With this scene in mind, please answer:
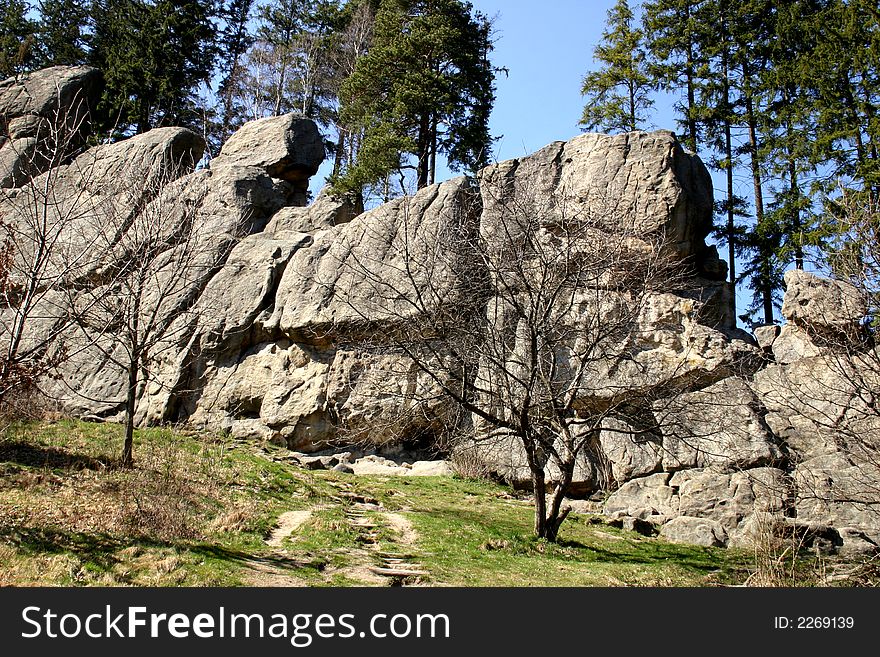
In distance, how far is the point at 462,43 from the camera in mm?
30938

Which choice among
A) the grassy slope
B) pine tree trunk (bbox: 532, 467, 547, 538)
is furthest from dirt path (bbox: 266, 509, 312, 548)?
pine tree trunk (bbox: 532, 467, 547, 538)

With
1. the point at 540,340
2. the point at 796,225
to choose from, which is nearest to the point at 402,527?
the point at 540,340

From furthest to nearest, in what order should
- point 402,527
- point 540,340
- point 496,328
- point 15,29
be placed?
point 15,29, point 496,328, point 540,340, point 402,527

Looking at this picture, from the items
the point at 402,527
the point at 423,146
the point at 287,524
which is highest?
the point at 423,146

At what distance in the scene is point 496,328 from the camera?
15945mm

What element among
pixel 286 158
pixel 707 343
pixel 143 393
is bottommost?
pixel 143 393

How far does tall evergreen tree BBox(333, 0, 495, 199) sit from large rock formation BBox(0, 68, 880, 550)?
11.3ft

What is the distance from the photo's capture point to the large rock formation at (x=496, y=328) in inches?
631

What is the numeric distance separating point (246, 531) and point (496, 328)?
7.55 m

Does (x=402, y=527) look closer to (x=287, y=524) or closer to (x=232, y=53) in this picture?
(x=287, y=524)

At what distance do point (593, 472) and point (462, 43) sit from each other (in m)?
21.8

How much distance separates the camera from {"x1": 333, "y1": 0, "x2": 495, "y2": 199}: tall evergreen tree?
27.8 m

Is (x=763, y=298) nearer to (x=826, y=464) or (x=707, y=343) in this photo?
(x=707, y=343)
